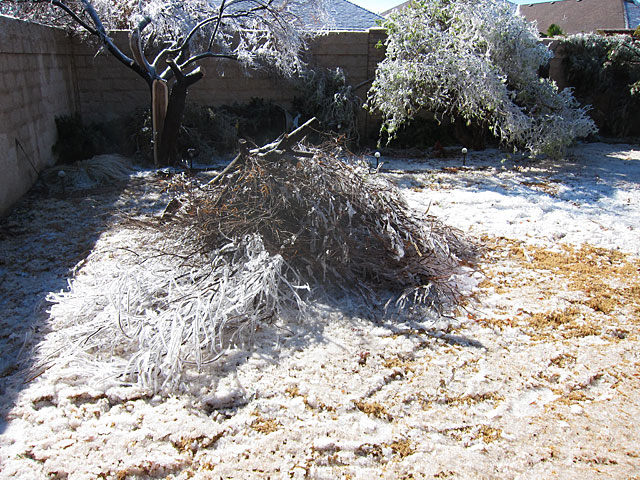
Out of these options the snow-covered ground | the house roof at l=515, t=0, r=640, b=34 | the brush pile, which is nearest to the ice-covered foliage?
the snow-covered ground

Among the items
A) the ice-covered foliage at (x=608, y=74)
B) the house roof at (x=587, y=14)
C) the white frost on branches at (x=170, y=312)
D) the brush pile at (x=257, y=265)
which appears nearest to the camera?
the white frost on branches at (x=170, y=312)

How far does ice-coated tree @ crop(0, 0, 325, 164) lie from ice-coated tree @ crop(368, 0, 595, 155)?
1.56 m

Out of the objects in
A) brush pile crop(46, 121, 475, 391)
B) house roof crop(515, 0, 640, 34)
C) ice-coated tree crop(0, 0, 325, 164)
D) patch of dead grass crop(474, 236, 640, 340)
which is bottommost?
patch of dead grass crop(474, 236, 640, 340)

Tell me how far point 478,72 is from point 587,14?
21.6m

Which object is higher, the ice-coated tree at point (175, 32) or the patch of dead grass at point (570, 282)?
the ice-coated tree at point (175, 32)

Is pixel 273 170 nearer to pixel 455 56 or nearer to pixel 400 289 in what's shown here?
pixel 400 289

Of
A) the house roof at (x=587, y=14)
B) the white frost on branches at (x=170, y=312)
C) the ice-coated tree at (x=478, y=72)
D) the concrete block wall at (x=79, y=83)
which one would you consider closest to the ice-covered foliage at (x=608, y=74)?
the ice-coated tree at (x=478, y=72)

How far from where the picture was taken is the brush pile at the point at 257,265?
259 cm

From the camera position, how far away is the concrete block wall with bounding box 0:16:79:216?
4891 millimetres

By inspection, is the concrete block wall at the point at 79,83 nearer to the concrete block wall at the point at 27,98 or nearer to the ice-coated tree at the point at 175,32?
the concrete block wall at the point at 27,98

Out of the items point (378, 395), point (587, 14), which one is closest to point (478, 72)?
point (378, 395)

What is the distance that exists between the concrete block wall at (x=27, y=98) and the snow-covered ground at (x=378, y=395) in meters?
1.54

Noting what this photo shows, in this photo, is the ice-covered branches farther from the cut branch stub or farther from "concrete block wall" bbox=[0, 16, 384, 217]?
"concrete block wall" bbox=[0, 16, 384, 217]

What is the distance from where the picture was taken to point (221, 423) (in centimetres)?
210
